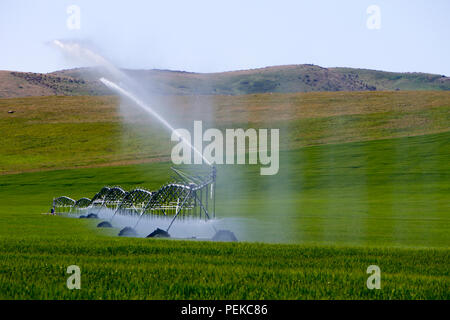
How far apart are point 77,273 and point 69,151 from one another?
87.6m

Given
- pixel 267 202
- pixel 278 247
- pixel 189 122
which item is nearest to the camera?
pixel 278 247

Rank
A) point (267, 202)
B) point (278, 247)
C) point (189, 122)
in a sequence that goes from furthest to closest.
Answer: point (189, 122)
point (267, 202)
point (278, 247)

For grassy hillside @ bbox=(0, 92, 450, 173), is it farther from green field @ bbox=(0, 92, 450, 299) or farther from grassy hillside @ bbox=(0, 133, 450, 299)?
grassy hillside @ bbox=(0, 133, 450, 299)

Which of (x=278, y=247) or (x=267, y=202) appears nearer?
(x=278, y=247)

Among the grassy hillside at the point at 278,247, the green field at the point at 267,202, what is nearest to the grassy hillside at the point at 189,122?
the green field at the point at 267,202

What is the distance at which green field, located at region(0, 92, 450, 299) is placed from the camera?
10406 millimetres

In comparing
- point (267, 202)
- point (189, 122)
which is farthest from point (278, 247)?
point (189, 122)

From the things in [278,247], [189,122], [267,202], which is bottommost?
[267,202]

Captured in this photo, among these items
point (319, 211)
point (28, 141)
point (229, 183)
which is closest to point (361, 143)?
point (229, 183)

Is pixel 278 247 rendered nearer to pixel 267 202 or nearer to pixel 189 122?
pixel 267 202

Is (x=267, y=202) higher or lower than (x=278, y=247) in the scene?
lower

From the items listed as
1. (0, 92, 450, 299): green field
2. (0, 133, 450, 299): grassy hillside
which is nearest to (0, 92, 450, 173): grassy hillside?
(0, 92, 450, 299): green field

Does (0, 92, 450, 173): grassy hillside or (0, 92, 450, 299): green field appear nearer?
(0, 92, 450, 299): green field

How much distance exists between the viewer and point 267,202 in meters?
51.8
